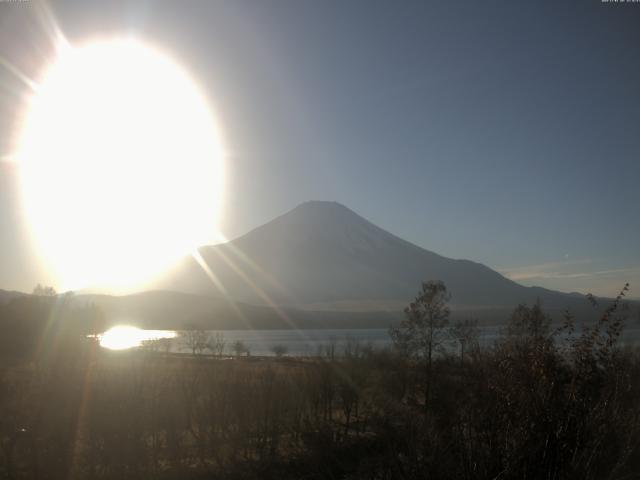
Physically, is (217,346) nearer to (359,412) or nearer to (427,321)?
(359,412)

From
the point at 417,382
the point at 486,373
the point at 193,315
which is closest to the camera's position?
the point at 486,373

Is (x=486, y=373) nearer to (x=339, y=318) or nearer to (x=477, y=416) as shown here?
(x=477, y=416)

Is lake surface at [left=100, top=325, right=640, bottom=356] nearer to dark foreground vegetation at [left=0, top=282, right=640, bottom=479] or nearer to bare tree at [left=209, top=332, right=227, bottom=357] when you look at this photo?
bare tree at [left=209, top=332, right=227, bottom=357]

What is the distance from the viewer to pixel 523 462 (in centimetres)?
471

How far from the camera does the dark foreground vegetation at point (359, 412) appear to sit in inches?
187

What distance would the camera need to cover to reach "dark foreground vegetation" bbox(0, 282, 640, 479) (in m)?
4.75

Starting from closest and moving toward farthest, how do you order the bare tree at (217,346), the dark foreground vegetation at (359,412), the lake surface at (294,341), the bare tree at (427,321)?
1. the dark foreground vegetation at (359,412)
2. the bare tree at (427,321)
3. the lake surface at (294,341)
4. the bare tree at (217,346)

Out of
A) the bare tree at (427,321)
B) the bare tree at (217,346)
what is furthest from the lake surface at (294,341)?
the bare tree at (427,321)

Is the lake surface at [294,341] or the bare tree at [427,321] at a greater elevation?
the bare tree at [427,321]

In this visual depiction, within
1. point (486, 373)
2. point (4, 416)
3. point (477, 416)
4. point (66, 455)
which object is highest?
point (486, 373)

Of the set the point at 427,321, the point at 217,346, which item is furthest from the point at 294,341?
the point at 427,321

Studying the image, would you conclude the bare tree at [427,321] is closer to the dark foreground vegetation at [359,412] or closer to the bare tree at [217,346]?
the dark foreground vegetation at [359,412]

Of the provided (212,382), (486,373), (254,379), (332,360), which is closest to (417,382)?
(332,360)

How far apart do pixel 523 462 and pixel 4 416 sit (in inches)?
542
